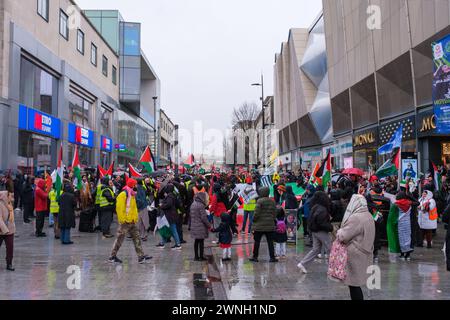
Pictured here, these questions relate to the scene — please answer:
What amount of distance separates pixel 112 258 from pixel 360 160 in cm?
2291

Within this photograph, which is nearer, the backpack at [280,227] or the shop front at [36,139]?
the backpack at [280,227]

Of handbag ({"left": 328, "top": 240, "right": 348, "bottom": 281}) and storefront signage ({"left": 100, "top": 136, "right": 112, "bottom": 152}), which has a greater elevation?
storefront signage ({"left": 100, "top": 136, "right": 112, "bottom": 152})

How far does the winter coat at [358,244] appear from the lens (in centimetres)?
603

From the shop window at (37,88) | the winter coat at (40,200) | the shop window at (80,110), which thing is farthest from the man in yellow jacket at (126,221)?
the shop window at (80,110)

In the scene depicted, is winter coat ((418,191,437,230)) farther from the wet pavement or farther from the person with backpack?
the person with backpack

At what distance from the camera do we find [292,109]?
52.1 meters

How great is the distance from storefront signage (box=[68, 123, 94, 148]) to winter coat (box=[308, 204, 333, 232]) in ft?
88.9

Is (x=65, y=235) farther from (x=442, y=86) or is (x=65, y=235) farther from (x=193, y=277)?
(x=442, y=86)

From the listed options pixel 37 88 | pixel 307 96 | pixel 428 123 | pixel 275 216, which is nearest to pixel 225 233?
pixel 275 216

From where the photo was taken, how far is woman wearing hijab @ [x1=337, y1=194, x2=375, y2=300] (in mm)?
6027

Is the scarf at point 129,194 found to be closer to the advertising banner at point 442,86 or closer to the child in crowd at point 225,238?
the child in crowd at point 225,238

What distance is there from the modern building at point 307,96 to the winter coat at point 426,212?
2525cm

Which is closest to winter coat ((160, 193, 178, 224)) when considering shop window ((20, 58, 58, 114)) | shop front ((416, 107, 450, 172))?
shop front ((416, 107, 450, 172))

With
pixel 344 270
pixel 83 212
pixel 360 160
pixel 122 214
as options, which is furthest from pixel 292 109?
pixel 344 270
